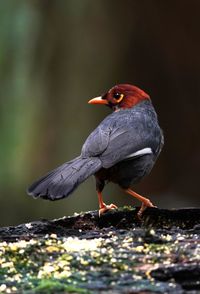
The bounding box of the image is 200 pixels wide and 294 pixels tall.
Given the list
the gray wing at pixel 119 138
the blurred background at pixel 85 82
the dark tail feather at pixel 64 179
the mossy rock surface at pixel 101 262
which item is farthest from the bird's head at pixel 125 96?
the mossy rock surface at pixel 101 262

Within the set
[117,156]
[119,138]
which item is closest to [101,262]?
[117,156]

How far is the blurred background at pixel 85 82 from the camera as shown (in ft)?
30.1

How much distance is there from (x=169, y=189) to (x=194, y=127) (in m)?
0.88

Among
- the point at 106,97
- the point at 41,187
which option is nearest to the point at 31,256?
the point at 41,187

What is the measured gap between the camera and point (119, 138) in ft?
18.9

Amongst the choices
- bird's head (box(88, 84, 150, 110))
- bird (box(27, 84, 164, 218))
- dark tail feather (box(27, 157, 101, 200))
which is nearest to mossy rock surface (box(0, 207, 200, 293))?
dark tail feather (box(27, 157, 101, 200))

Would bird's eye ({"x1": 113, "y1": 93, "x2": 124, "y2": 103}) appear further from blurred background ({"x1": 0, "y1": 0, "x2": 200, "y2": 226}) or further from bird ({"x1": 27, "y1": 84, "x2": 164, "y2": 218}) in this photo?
blurred background ({"x1": 0, "y1": 0, "x2": 200, "y2": 226})

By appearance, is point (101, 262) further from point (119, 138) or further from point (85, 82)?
point (85, 82)

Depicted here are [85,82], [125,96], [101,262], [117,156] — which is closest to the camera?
[101,262]

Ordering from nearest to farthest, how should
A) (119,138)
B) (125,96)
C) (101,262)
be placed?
(101,262), (119,138), (125,96)

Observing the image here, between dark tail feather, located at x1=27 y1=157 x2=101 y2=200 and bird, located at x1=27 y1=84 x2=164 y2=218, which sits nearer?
dark tail feather, located at x1=27 y1=157 x2=101 y2=200

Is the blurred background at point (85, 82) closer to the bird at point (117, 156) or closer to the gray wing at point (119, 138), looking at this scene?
the bird at point (117, 156)

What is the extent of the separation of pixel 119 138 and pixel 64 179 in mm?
945

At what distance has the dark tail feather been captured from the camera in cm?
473
